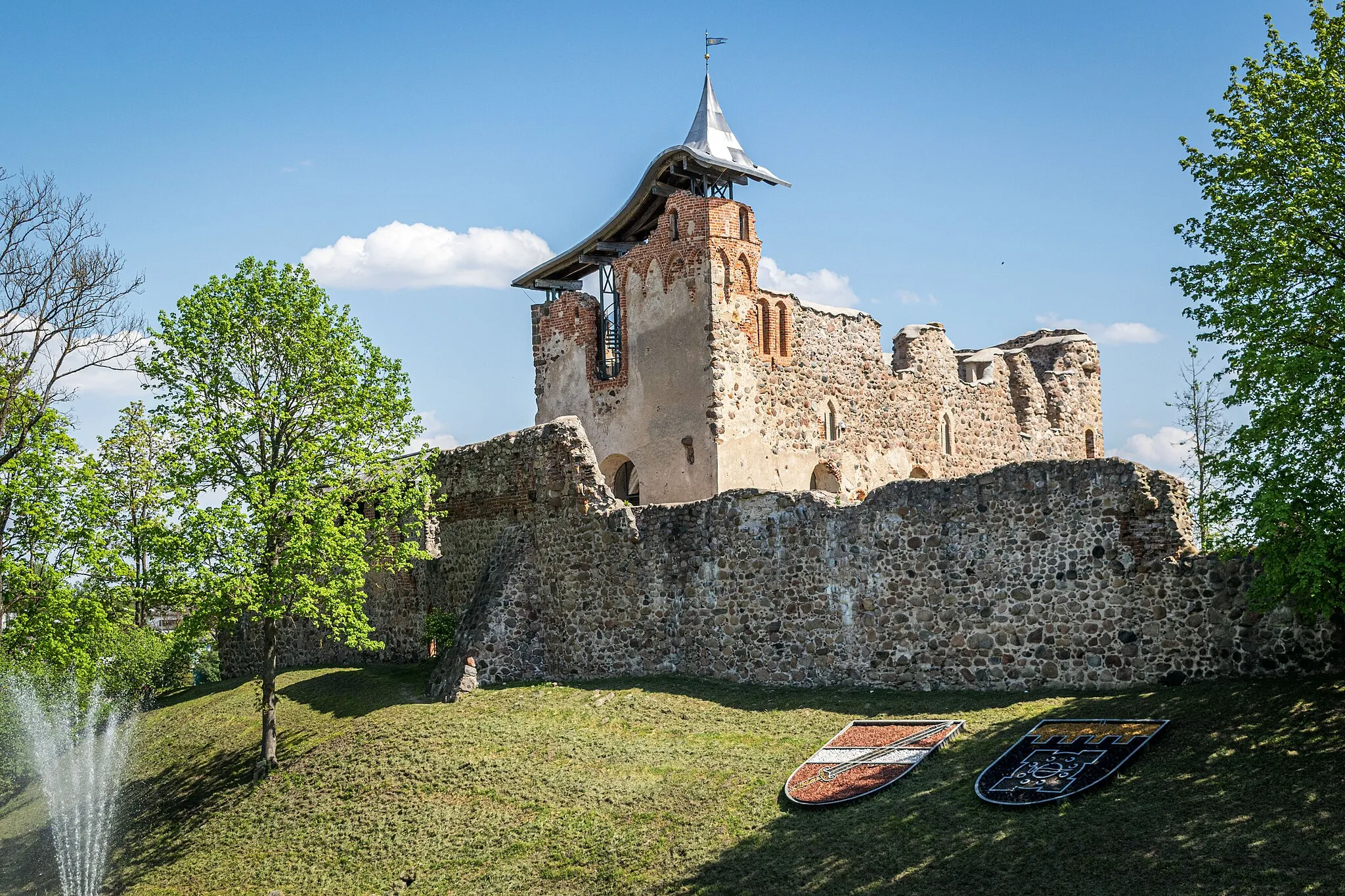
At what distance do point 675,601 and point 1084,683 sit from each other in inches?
269

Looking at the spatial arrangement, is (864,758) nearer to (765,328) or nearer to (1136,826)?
(1136,826)

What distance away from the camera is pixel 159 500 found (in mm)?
19109

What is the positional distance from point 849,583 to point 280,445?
9721mm

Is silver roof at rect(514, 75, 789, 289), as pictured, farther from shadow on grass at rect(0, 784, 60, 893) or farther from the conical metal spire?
shadow on grass at rect(0, 784, 60, 893)

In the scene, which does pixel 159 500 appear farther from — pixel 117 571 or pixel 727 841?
pixel 727 841

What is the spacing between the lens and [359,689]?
22406mm

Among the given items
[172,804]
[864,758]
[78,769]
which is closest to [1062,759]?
[864,758]

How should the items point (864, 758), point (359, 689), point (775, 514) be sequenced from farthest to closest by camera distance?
1. point (359, 689)
2. point (775, 514)
3. point (864, 758)

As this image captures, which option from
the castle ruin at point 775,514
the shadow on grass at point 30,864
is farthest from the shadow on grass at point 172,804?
the castle ruin at point 775,514

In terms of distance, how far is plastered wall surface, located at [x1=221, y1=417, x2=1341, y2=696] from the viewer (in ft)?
48.9

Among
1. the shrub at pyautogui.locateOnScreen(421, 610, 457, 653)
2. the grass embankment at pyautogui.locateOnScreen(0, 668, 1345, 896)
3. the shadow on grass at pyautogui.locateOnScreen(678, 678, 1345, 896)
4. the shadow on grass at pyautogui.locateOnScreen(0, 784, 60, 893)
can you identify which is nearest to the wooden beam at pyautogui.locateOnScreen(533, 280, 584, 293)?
the shrub at pyautogui.locateOnScreen(421, 610, 457, 653)

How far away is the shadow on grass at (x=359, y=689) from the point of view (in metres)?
20.9

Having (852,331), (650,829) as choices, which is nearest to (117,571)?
(650,829)

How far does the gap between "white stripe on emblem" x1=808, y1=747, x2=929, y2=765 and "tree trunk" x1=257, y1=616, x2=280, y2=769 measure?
9403mm
